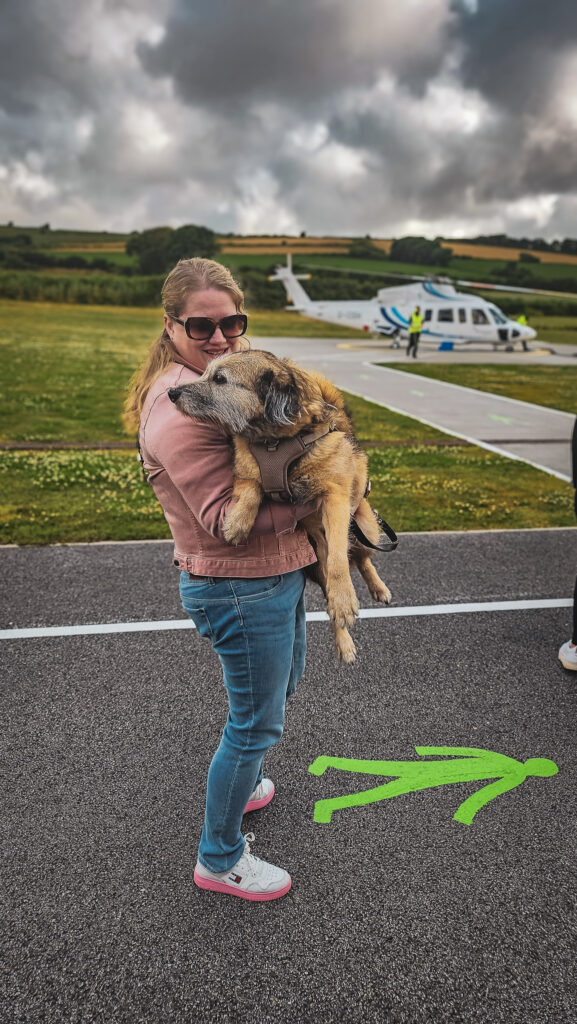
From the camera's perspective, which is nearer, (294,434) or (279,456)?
(279,456)

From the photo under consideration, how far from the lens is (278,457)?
233 cm

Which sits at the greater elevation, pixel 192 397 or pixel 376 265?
pixel 376 265

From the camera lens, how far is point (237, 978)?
2.45 m

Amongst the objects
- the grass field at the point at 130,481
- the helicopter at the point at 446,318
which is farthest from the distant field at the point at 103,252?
the grass field at the point at 130,481

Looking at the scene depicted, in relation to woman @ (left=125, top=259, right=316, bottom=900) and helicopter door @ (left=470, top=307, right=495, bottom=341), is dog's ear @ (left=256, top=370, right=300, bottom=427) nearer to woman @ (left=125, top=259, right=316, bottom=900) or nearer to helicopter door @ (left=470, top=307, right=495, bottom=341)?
woman @ (left=125, top=259, right=316, bottom=900)

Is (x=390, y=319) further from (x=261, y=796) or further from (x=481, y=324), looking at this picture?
(x=261, y=796)

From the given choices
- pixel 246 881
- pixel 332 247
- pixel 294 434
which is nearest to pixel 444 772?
pixel 246 881

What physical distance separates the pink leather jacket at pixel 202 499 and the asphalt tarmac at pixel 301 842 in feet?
4.92

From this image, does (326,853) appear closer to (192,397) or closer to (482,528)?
(192,397)

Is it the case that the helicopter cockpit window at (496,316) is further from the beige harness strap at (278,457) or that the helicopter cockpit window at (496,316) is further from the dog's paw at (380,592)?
the beige harness strap at (278,457)

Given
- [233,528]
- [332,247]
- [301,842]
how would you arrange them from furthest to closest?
1. [332,247]
2. [301,842]
3. [233,528]

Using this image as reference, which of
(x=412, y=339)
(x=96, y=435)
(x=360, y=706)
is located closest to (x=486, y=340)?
(x=412, y=339)

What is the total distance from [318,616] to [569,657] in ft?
6.36

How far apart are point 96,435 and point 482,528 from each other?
8762mm
